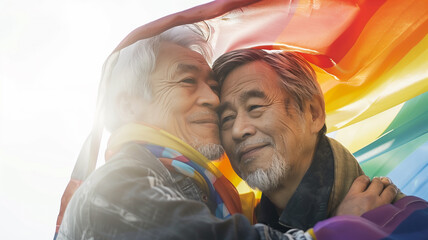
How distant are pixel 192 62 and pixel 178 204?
1049mm

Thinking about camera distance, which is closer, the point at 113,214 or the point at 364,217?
the point at 113,214

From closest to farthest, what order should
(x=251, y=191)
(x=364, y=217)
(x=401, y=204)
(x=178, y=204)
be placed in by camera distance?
(x=178, y=204), (x=364, y=217), (x=401, y=204), (x=251, y=191)

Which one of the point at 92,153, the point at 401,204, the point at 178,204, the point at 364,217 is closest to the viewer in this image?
the point at 178,204

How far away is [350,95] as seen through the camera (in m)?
2.54

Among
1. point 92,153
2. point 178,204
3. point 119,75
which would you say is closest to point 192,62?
point 119,75

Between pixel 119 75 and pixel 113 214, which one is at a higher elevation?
pixel 119 75

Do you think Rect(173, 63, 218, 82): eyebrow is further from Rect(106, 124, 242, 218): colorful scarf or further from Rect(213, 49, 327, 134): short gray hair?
Rect(106, 124, 242, 218): colorful scarf

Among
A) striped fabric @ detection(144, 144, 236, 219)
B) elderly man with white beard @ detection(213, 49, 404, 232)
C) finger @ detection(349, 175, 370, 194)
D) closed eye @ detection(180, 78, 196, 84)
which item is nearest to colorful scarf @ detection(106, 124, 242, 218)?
striped fabric @ detection(144, 144, 236, 219)

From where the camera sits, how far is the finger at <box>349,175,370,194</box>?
2.11 meters

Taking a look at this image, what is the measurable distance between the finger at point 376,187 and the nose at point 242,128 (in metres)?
0.56

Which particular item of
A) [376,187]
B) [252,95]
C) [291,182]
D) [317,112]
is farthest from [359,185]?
[252,95]

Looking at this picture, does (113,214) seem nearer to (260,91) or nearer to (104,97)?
(104,97)

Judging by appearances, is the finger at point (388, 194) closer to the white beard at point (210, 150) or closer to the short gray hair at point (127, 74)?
the white beard at point (210, 150)

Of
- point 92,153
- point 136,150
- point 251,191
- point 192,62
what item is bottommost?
point 251,191
